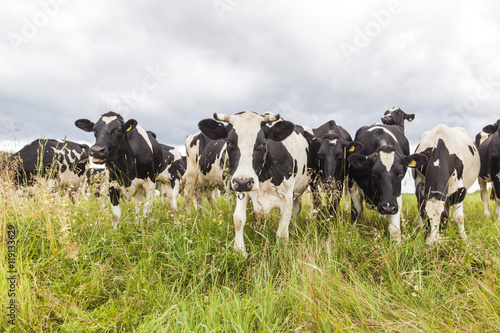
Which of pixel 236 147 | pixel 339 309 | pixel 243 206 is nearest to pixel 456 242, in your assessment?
pixel 339 309

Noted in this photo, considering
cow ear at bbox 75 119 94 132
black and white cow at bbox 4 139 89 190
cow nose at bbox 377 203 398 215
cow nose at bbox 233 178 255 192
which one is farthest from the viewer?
black and white cow at bbox 4 139 89 190

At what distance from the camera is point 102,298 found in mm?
3252

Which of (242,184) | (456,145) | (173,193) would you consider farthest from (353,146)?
(173,193)

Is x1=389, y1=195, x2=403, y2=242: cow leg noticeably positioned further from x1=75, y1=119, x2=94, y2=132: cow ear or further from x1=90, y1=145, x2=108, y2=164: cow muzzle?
x1=75, y1=119, x2=94, y2=132: cow ear

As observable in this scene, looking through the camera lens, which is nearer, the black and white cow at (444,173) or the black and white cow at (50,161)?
the black and white cow at (444,173)

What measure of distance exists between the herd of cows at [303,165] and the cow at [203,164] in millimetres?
55

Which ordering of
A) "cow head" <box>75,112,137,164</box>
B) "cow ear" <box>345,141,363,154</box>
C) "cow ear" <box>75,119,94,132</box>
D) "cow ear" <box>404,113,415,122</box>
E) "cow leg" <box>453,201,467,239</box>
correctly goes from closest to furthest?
"cow leg" <box>453,201,467,239</box>, "cow ear" <box>345,141,363,154</box>, "cow head" <box>75,112,137,164</box>, "cow ear" <box>75,119,94,132</box>, "cow ear" <box>404,113,415,122</box>

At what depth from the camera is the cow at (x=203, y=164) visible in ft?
25.2

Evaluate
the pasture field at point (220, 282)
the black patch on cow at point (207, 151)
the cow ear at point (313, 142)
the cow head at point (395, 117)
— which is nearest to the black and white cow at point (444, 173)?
the pasture field at point (220, 282)

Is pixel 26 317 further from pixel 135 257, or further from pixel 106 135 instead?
pixel 106 135

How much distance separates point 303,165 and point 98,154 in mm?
3571

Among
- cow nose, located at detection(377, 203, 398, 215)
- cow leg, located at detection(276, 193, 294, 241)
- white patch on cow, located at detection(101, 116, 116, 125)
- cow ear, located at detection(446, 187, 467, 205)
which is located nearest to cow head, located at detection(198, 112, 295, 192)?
cow leg, located at detection(276, 193, 294, 241)

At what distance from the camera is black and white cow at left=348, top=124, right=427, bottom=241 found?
15.5ft

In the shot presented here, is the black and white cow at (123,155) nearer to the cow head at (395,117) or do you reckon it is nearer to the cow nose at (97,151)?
the cow nose at (97,151)
